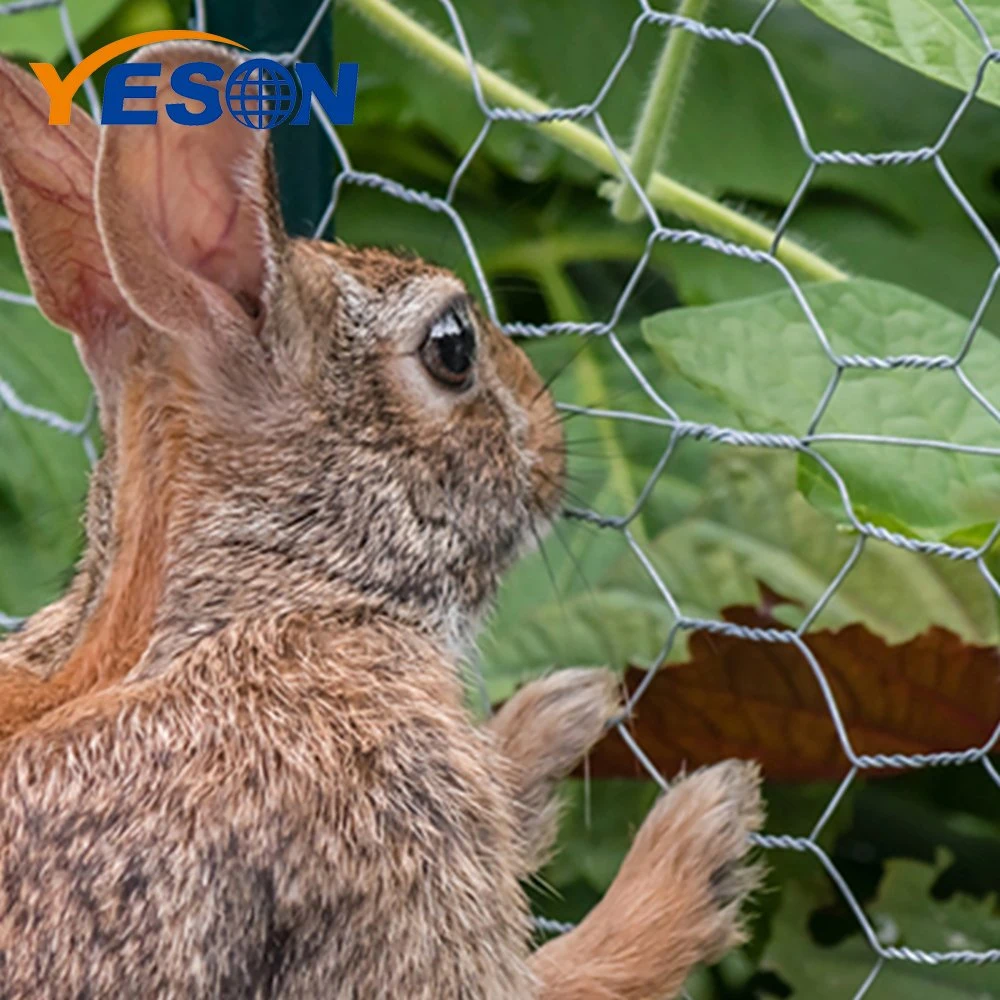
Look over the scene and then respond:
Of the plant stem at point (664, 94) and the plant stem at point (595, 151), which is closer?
the plant stem at point (664, 94)

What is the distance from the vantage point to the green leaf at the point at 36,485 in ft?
4.15

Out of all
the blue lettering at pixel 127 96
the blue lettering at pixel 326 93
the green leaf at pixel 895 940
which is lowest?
the green leaf at pixel 895 940

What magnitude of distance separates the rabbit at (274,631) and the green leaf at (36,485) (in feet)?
1.21

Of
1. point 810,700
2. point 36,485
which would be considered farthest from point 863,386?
point 36,485

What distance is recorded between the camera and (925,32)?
3.00 ft

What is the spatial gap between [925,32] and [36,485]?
2.26 feet

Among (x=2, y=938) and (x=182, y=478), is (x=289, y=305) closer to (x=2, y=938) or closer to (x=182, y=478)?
(x=182, y=478)

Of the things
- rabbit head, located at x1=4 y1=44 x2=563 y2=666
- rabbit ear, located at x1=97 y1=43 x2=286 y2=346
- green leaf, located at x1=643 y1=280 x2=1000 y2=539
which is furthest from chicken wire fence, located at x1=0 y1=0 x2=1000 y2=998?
rabbit ear, located at x1=97 y1=43 x2=286 y2=346

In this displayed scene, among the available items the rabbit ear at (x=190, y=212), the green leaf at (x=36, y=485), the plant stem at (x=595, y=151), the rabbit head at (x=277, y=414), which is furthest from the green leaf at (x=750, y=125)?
the rabbit ear at (x=190, y=212)

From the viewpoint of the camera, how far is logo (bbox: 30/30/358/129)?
0.76 meters

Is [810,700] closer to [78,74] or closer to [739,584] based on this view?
[739,584]

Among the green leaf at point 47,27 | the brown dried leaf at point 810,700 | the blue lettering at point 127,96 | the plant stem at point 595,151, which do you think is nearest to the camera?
the blue lettering at point 127,96

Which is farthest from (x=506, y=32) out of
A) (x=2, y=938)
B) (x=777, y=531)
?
(x=2, y=938)

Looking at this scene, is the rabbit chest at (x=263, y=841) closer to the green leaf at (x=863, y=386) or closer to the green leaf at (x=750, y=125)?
the green leaf at (x=863, y=386)
